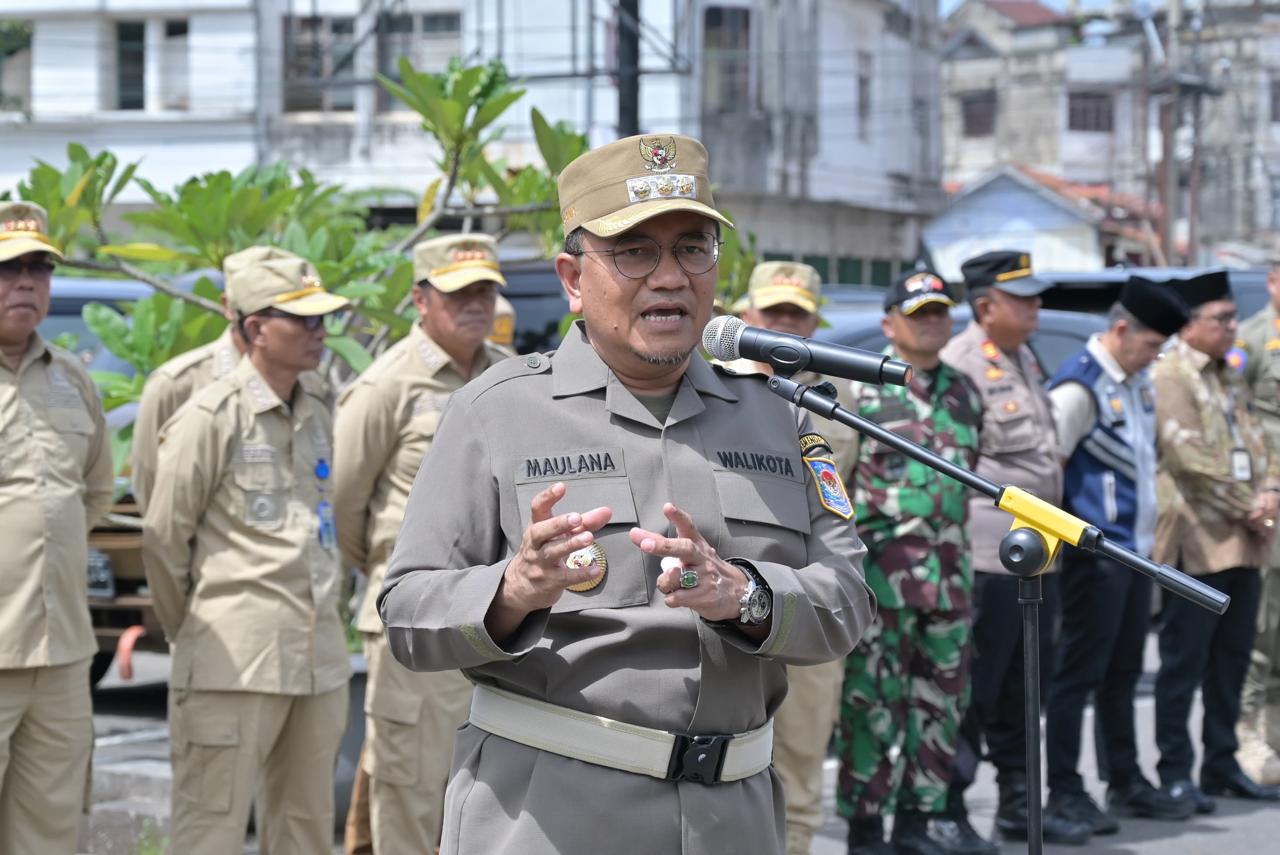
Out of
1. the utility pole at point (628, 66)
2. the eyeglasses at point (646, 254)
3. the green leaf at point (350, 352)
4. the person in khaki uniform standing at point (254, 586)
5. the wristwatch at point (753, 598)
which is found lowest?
the person in khaki uniform standing at point (254, 586)

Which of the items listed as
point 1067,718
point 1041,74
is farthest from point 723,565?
point 1041,74

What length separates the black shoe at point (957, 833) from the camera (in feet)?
21.9

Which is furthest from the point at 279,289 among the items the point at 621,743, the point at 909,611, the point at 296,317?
the point at 621,743

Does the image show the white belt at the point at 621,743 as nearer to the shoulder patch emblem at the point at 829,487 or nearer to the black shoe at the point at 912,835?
the shoulder patch emblem at the point at 829,487

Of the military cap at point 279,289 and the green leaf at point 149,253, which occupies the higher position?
the green leaf at point 149,253

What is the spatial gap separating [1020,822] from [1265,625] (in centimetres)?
183

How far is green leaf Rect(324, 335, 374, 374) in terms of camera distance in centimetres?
682

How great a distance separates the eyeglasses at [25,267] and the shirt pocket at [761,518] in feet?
9.69

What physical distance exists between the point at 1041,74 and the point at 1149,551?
48364 millimetres

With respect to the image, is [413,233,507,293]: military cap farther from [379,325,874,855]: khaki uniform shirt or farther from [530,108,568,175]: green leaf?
[379,325,874,855]: khaki uniform shirt

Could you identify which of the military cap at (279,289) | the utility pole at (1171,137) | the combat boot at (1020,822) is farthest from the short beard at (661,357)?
the utility pole at (1171,137)

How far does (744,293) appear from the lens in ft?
26.3

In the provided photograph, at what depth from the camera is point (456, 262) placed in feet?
20.4

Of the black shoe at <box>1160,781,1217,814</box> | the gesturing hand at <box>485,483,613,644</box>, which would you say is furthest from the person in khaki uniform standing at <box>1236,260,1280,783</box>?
the gesturing hand at <box>485,483,613,644</box>
